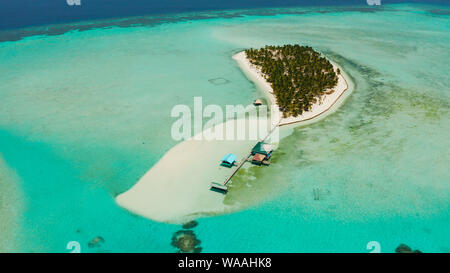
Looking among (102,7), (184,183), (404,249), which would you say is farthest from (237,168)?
(102,7)

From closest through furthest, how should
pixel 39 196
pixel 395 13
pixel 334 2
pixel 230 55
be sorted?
1. pixel 39 196
2. pixel 230 55
3. pixel 395 13
4. pixel 334 2

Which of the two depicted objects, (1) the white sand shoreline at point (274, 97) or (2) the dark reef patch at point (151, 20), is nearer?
(1) the white sand shoreline at point (274, 97)

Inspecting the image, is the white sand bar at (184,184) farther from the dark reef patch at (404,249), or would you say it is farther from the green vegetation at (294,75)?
the dark reef patch at (404,249)

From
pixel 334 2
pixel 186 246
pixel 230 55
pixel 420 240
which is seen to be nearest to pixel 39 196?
pixel 186 246

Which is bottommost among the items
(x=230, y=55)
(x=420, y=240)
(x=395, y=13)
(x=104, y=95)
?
(x=420, y=240)

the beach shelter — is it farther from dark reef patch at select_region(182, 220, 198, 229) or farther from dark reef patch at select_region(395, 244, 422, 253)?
dark reef patch at select_region(395, 244, 422, 253)

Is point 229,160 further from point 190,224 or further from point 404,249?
point 404,249

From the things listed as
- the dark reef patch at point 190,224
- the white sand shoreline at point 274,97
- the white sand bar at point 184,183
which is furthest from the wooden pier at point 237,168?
the white sand shoreline at point 274,97

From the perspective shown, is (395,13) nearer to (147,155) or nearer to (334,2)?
(334,2)
